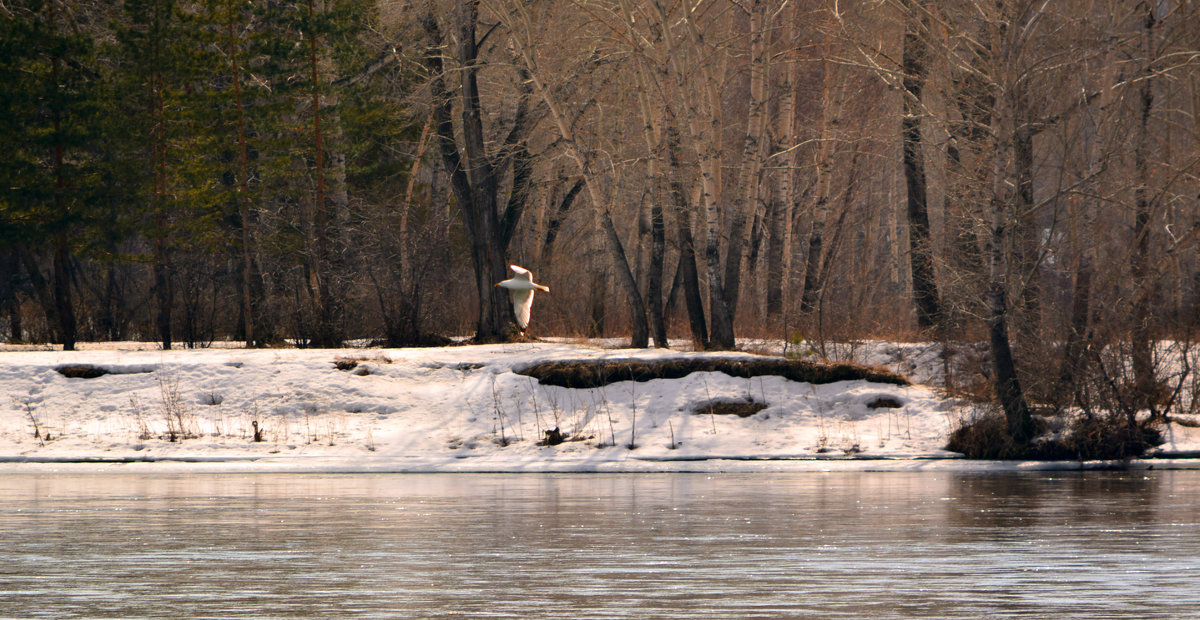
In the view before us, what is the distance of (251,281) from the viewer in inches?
1298

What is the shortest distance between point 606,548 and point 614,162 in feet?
58.9

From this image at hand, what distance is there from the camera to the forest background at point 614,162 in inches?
837

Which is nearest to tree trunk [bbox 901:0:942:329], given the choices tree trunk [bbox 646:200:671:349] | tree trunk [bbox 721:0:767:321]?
tree trunk [bbox 721:0:767:321]

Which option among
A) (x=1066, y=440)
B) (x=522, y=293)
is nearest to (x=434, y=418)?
(x=522, y=293)

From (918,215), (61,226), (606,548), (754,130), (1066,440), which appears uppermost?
(754,130)

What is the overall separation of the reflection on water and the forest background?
553 centimetres

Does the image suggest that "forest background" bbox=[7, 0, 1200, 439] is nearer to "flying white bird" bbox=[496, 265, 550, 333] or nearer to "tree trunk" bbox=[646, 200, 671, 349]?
"tree trunk" bbox=[646, 200, 671, 349]

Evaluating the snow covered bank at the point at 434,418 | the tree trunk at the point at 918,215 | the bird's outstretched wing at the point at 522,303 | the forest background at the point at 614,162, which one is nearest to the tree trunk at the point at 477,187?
the forest background at the point at 614,162

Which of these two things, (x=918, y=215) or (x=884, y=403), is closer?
(x=884, y=403)

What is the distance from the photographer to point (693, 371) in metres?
23.3

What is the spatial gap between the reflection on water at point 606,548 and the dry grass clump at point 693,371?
17.4ft

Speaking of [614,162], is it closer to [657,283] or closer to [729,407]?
[657,283]

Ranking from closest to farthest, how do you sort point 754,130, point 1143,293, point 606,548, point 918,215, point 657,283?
point 606,548
point 1143,293
point 754,130
point 657,283
point 918,215

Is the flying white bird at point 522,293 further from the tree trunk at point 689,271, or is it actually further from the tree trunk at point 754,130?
the tree trunk at point 754,130
